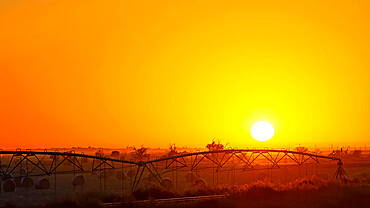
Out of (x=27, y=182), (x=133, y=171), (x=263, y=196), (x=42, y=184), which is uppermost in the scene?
(x=133, y=171)

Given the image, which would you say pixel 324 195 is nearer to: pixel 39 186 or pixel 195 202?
pixel 195 202

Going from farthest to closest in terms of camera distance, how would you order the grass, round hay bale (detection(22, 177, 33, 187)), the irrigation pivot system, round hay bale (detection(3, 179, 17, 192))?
round hay bale (detection(22, 177, 33, 187))
round hay bale (detection(3, 179, 17, 192))
the irrigation pivot system
the grass

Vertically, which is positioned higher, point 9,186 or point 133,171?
point 133,171

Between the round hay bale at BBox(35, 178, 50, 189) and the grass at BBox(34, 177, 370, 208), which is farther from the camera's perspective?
the round hay bale at BBox(35, 178, 50, 189)

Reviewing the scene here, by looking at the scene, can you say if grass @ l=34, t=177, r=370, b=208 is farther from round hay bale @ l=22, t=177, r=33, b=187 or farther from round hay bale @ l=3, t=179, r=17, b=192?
round hay bale @ l=22, t=177, r=33, b=187

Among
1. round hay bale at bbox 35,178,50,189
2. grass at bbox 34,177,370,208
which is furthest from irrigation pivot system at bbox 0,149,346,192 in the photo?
grass at bbox 34,177,370,208

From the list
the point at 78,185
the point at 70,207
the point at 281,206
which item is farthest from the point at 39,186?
the point at 281,206

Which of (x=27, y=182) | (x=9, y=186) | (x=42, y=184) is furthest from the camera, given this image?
(x=27, y=182)

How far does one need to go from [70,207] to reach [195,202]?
12.3 meters

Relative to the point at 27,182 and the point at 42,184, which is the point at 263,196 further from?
the point at 27,182

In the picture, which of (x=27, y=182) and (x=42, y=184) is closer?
(x=42, y=184)

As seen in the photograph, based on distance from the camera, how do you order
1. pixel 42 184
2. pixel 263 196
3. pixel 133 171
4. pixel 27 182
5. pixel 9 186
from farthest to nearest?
pixel 133 171
pixel 27 182
pixel 42 184
pixel 9 186
pixel 263 196

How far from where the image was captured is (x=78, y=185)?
252ft

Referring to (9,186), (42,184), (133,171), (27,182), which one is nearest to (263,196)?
(9,186)
